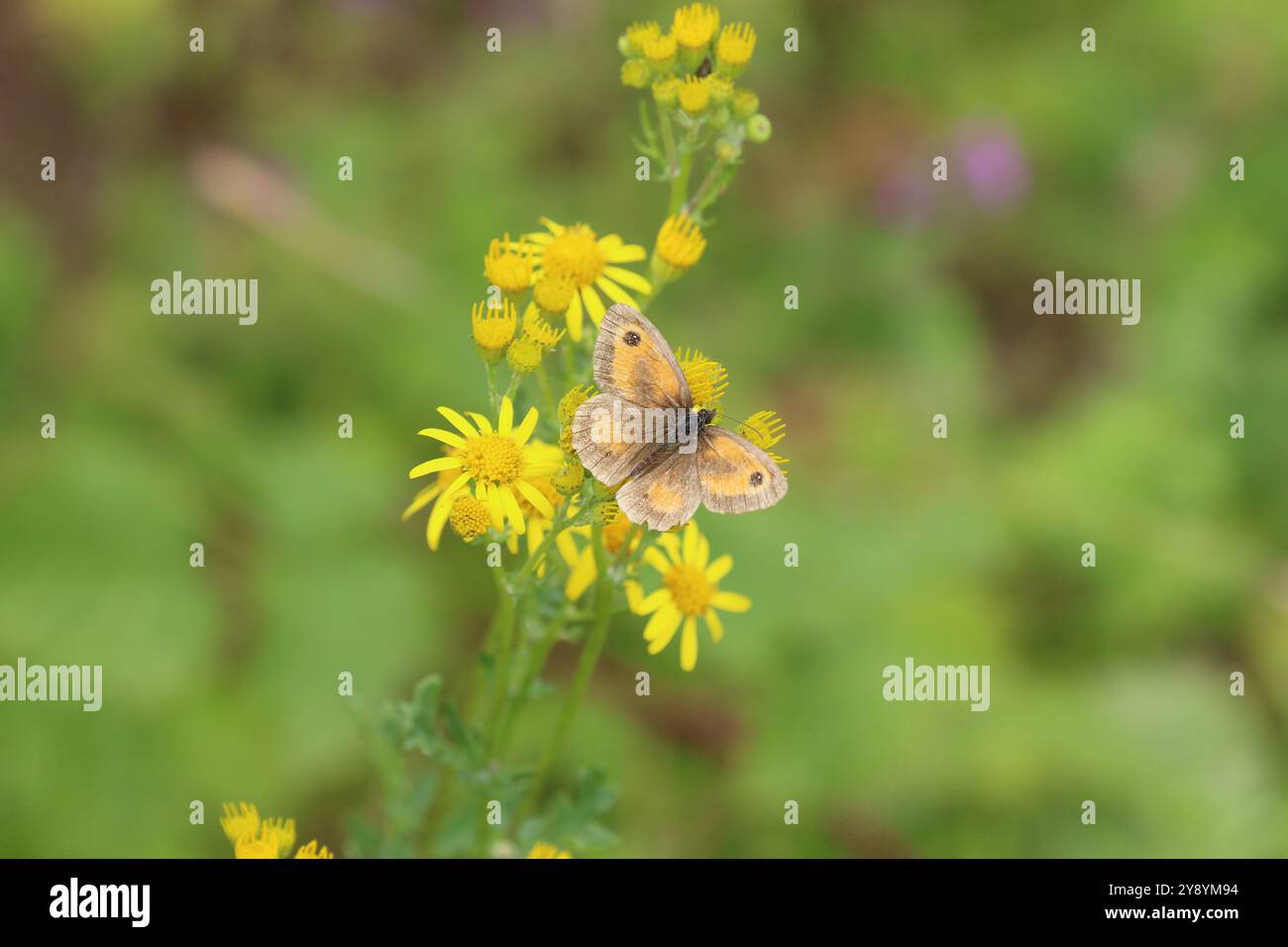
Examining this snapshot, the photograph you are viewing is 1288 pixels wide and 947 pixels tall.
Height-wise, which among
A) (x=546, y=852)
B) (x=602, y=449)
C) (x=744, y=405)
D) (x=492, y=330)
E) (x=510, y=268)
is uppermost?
(x=744, y=405)

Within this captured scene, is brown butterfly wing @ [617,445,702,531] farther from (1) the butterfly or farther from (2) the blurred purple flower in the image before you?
(2) the blurred purple flower

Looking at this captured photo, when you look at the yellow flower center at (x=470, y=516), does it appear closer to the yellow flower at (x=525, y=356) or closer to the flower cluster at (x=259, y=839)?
the yellow flower at (x=525, y=356)

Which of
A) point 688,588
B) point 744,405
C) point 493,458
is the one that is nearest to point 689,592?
point 688,588

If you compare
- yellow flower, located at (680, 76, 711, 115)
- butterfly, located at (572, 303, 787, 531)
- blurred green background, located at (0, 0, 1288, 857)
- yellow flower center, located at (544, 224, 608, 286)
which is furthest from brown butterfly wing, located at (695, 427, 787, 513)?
blurred green background, located at (0, 0, 1288, 857)

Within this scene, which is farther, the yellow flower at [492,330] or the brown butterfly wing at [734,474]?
the yellow flower at [492,330]

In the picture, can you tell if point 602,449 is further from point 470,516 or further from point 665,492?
point 470,516

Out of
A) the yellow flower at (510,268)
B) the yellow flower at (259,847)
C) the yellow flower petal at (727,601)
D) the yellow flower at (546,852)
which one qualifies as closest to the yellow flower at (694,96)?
the yellow flower at (510,268)

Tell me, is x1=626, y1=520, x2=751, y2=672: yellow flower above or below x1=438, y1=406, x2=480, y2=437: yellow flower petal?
below
